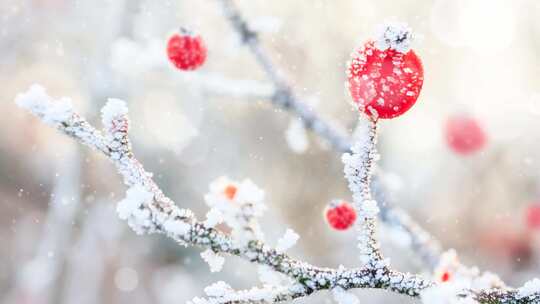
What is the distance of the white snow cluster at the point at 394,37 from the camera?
1.03m

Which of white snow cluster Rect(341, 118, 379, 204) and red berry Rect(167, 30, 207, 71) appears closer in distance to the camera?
white snow cluster Rect(341, 118, 379, 204)

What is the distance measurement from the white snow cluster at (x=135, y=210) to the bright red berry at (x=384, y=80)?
1.41ft

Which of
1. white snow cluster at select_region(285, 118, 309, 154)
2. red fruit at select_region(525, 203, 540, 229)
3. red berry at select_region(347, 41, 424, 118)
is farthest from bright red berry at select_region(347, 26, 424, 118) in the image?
A: red fruit at select_region(525, 203, 540, 229)

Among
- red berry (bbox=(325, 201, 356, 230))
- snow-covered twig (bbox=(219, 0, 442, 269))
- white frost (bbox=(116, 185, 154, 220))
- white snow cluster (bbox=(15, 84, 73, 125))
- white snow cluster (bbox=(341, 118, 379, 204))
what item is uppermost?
snow-covered twig (bbox=(219, 0, 442, 269))

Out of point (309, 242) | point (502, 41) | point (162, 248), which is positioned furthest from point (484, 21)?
point (162, 248)

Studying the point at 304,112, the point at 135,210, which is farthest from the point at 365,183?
the point at 304,112

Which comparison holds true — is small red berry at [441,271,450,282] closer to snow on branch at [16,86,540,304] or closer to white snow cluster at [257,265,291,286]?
snow on branch at [16,86,540,304]

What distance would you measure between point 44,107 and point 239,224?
384 mm

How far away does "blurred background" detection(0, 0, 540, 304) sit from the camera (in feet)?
20.0

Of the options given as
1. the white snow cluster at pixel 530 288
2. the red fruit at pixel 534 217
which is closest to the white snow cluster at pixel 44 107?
the white snow cluster at pixel 530 288

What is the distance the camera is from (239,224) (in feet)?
3.48

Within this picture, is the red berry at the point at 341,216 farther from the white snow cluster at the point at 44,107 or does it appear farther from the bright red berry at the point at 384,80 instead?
the white snow cluster at the point at 44,107

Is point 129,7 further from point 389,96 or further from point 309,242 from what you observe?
point 309,242

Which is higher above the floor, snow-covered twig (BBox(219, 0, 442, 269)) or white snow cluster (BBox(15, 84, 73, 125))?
snow-covered twig (BBox(219, 0, 442, 269))
